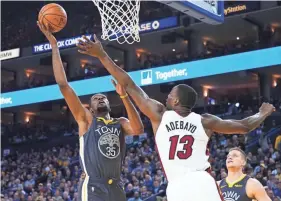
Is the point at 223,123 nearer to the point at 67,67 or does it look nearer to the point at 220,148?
the point at 220,148

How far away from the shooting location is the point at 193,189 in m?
3.48

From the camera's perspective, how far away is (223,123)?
3619 mm

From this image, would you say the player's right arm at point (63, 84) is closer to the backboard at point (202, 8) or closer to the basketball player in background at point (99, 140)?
the basketball player in background at point (99, 140)

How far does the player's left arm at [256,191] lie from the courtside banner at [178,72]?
9.77 metres

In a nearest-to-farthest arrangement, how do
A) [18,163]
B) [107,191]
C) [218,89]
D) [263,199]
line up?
[107,191] → [263,199] → [18,163] → [218,89]

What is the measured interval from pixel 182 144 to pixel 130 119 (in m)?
0.89

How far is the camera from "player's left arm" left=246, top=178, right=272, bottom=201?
4.65 meters

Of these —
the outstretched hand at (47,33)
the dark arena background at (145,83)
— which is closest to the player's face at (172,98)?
the outstretched hand at (47,33)

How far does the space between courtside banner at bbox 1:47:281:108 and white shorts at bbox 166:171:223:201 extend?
1103 cm

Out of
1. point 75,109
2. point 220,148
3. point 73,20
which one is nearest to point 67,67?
point 73,20

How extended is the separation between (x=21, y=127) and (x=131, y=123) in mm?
20441

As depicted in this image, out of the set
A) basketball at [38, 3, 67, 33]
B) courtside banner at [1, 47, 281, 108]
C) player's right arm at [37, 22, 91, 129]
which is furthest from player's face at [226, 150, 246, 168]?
courtside banner at [1, 47, 281, 108]

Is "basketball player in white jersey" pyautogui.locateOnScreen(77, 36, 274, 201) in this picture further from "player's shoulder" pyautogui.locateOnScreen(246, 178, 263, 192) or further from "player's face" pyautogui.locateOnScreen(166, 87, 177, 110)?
"player's shoulder" pyautogui.locateOnScreen(246, 178, 263, 192)

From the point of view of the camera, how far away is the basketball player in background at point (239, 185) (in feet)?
15.4
